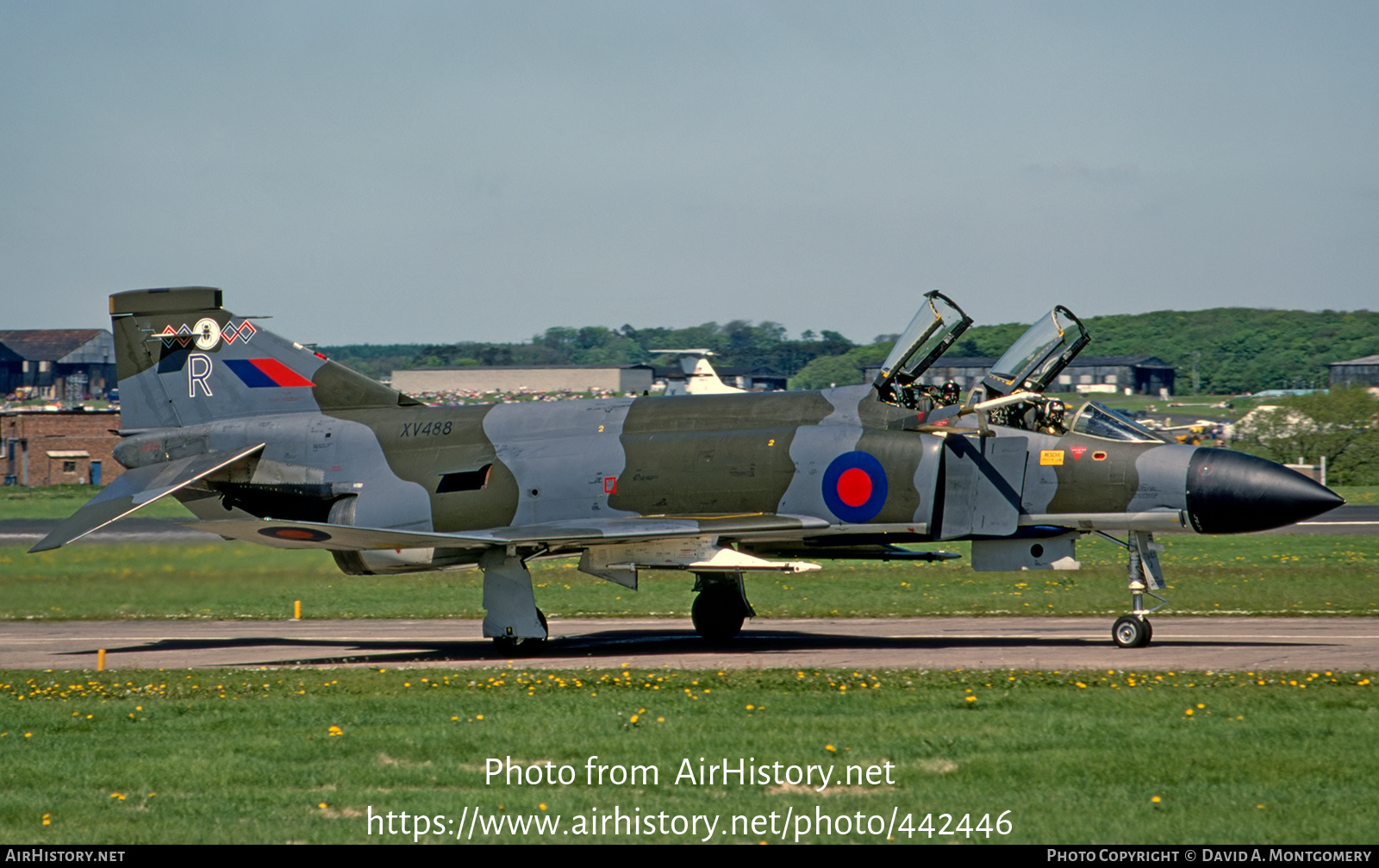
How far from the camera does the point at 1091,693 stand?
41.5 ft

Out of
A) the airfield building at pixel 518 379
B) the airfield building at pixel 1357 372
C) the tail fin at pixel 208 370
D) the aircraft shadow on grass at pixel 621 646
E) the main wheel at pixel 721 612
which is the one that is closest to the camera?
the aircraft shadow on grass at pixel 621 646

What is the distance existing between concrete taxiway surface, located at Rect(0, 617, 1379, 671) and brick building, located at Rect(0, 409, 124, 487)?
50.7 meters

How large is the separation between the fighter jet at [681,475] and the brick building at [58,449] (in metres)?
54.9

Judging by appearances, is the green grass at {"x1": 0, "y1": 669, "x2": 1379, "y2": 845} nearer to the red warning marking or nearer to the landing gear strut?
the landing gear strut

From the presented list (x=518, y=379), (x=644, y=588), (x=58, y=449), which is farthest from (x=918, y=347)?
(x=518, y=379)

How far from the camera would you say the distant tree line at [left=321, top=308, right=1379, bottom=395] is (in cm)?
12156

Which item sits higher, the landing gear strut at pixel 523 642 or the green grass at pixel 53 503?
the landing gear strut at pixel 523 642

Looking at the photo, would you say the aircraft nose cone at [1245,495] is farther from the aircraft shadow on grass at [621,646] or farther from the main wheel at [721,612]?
the main wheel at [721,612]

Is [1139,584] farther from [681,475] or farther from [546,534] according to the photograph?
[546,534]

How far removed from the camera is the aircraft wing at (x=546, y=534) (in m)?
16.8

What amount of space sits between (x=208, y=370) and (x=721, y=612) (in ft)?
30.0

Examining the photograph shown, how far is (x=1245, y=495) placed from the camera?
1571cm

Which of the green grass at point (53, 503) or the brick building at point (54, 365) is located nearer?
the green grass at point (53, 503)

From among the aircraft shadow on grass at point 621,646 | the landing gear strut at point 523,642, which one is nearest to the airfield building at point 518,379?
the aircraft shadow on grass at point 621,646
